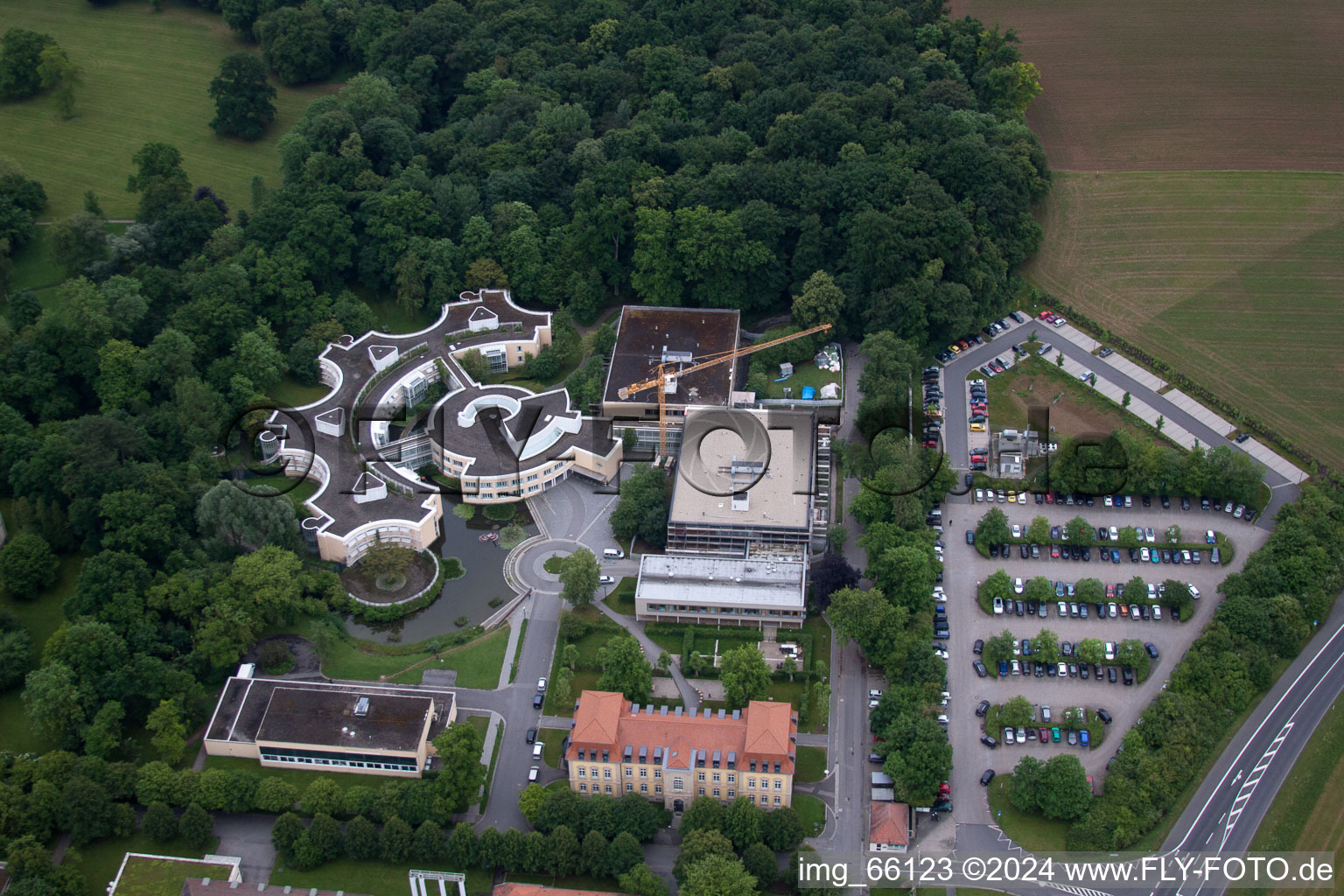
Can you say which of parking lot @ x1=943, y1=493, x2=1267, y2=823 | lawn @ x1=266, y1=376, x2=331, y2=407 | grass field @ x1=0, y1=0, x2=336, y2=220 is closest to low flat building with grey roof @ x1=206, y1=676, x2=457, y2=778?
lawn @ x1=266, y1=376, x2=331, y2=407

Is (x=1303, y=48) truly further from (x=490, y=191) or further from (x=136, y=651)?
(x=136, y=651)

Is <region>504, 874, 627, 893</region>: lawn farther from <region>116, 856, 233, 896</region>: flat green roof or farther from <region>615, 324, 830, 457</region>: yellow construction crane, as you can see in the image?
<region>615, 324, 830, 457</region>: yellow construction crane

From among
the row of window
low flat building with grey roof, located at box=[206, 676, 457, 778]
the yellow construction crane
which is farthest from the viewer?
the yellow construction crane

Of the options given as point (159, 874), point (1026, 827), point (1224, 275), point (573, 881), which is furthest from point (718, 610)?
point (1224, 275)

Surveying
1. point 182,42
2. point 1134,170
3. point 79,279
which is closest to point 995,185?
point 1134,170

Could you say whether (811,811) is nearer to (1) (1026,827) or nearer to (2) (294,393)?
(1) (1026,827)

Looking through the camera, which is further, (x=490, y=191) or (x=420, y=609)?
(x=490, y=191)
